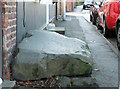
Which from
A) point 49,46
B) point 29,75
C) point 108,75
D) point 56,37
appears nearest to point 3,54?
point 29,75

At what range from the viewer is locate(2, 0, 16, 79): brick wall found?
360 cm

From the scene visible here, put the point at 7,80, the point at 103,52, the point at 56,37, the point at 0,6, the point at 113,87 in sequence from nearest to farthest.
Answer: the point at 0,6
the point at 7,80
the point at 113,87
the point at 56,37
the point at 103,52

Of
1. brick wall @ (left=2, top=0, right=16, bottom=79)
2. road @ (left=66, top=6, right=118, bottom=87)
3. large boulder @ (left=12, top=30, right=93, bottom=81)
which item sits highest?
brick wall @ (left=2, top=0, right=16, bottom=79)

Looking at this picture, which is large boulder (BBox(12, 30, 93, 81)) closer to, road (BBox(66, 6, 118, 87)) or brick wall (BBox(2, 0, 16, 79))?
brick wall (BBox(2, 0, 16, 79))

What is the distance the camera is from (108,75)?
15.3ft

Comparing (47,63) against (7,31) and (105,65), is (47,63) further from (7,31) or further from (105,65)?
(105,65)

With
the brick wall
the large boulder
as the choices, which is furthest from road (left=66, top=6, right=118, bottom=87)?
the brick wall

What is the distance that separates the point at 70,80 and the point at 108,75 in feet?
3.47

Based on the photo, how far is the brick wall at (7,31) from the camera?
360 centimetres

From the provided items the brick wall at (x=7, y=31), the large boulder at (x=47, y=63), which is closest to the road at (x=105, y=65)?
the large boulder at (x=47, y=63)

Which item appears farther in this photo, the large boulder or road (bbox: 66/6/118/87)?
road (bbox: 66/6/118/87)

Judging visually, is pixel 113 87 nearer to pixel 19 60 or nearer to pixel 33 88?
pixel 33 88

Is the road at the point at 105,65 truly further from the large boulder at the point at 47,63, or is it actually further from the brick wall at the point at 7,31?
the brick wall at the point at 7,31

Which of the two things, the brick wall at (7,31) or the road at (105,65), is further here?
the road at (105,65)
